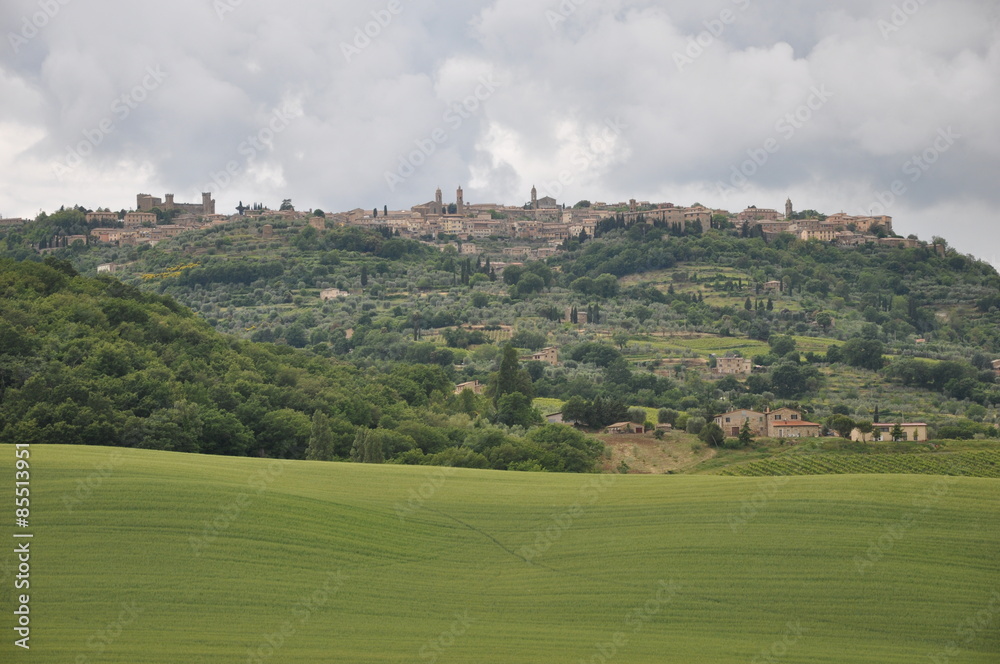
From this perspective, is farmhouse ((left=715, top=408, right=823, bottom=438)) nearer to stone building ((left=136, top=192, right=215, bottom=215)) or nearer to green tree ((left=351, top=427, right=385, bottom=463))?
green tree ((left=351, top=427, right=385, bottom=463))

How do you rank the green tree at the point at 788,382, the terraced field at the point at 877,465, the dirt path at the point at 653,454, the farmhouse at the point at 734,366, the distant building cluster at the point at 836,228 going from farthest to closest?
the distant building cluster at the point at 836,228 < the farmhouse at the point at 734,366 < the green tree at the point at 788,382 < the dirt path at the point at 653,454 < the terraced field at the point at 877,465

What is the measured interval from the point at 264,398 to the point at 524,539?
76.6 feet

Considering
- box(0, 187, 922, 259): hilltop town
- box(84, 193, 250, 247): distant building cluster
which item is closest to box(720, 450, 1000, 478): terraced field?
box(0, 187, 922, 259): hilltop town

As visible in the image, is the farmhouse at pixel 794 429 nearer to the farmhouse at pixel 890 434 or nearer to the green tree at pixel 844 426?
the green tree at pixel 844 426

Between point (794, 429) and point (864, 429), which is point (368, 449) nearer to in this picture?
point (864, 429)

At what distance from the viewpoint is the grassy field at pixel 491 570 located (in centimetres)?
2195

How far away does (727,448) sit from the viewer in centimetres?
5447

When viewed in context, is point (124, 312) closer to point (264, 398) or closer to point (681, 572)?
point (264, 398)

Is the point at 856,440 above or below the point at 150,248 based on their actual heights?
below

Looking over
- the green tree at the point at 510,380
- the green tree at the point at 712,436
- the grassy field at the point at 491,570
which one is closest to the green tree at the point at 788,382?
the green tree at the point at 510,380

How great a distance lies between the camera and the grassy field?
72.0 ft

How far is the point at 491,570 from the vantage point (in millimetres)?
26141

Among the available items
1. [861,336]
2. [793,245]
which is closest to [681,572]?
[861,336]

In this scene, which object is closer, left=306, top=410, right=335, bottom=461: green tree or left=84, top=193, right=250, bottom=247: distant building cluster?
left=306, top=410, right=335, bottom=461: green tree
